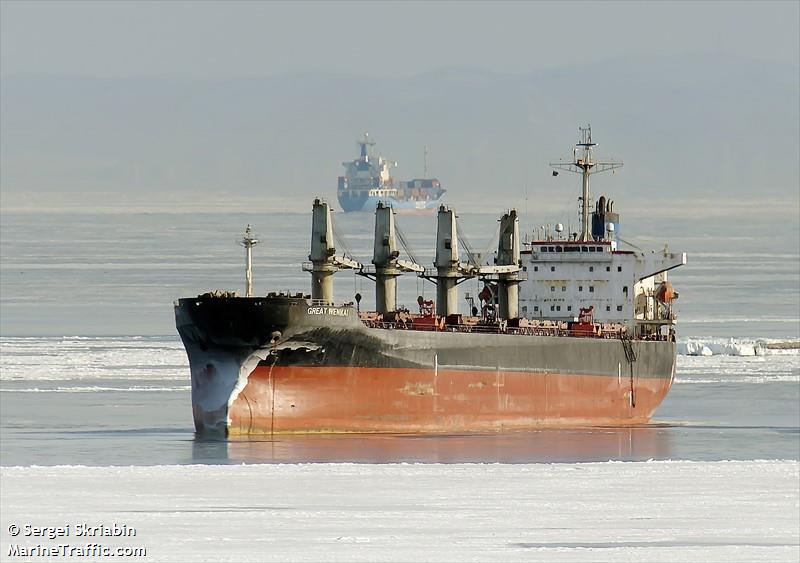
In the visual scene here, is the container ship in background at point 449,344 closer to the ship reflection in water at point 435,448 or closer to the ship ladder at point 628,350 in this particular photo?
the ship ladder at point 628,350

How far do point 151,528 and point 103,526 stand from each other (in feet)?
1.74

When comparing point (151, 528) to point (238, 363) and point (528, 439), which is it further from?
point (528, 439)

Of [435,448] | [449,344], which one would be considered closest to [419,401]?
[449,344]

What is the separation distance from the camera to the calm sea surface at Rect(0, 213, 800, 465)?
29125mm

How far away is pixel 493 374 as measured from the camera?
3656 centimetres

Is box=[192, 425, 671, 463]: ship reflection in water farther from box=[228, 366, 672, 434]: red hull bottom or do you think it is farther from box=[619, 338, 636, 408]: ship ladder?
box=[619, 338, 636, 408]: ship ladder

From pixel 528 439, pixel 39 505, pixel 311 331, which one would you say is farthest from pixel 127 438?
pixel 39 505

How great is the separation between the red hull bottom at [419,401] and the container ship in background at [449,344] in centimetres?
3

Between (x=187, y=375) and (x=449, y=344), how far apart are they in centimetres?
1180

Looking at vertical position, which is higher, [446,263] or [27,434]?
[446,263]

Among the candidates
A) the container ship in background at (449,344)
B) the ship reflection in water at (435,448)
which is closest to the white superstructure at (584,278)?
the container ship in background at (449,344)

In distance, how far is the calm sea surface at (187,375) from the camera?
29125 millimetres

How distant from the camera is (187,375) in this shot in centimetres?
4522

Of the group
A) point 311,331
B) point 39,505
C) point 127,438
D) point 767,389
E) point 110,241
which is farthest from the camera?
point 110,241
